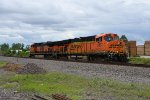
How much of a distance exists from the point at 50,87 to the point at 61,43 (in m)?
33.7

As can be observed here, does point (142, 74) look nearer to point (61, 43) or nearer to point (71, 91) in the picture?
point (71, 91)

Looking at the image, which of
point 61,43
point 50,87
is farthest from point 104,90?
point 61,43

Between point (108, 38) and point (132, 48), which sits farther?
point (132, 48)

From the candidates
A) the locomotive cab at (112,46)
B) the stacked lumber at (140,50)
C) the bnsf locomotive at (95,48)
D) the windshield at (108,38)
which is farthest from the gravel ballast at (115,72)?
the stacked lumber at (140,50)

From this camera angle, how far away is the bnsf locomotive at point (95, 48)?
3591 cm

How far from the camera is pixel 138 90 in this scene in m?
14.9

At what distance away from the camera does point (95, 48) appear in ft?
123

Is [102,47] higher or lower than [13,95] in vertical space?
higher

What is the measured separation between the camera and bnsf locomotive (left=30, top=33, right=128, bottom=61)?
1414 inches

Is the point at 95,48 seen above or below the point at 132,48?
below

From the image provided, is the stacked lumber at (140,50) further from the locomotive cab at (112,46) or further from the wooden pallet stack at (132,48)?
the locomotive cab at (112,46)

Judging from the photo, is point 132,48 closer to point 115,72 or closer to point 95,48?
point 95,48

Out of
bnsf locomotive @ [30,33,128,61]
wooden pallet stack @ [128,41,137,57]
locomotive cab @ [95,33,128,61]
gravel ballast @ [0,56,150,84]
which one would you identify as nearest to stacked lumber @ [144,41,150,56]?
wooden pallet stack @ [128,41,137,57]

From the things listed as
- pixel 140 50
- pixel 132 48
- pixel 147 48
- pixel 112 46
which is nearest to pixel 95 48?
pixel 112 46
